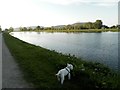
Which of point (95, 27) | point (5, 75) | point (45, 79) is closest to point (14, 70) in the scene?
point (5, 75)

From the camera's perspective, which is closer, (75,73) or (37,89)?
(37,89)

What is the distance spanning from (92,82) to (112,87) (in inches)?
34.4

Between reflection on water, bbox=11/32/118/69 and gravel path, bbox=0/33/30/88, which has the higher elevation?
gravel path, bbox=0/33/30/88

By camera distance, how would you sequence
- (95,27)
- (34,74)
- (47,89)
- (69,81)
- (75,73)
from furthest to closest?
(95,27)
(34,74)
(75,73)
(69,81)
(47,89)

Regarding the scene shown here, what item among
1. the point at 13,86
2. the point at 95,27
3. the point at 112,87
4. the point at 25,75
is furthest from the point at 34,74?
the point at 95,27

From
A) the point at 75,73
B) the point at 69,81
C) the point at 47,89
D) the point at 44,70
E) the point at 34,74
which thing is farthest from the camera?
the point at 44,70

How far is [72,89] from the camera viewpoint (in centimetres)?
895

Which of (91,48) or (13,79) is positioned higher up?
(13,79)

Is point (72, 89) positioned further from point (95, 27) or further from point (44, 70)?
point (95, 27)

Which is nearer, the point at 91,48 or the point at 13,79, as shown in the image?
the point at 13,79

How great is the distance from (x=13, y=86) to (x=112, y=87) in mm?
4228

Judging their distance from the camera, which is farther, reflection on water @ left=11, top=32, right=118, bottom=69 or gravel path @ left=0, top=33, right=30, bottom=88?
reflection on water @ left=11, top=32, right=118, bottom=69

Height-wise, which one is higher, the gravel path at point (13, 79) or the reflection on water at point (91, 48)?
the gravel path at point (13, 79)

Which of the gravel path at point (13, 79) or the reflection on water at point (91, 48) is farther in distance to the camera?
the reflection on water at point (91, 48)
